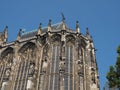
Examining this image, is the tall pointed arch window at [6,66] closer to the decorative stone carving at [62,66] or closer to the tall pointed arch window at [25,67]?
the tall pointed arch window at [25,67]

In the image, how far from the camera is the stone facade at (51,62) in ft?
94.1

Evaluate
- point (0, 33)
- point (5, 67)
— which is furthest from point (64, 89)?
point (0, 33)

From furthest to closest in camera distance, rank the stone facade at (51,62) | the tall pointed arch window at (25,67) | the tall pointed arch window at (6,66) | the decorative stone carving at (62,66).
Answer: the tall pointed arch window at (6,66) → the tall pointed arch window at (25,67) → the stone facade at (51,62) → the decorative stone carving at (62,66)

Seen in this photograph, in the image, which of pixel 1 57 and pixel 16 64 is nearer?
pixel 16 64

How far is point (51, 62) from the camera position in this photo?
3027 cm

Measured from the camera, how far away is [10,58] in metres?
34.6

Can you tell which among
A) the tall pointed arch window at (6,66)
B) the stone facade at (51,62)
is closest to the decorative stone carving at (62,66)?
the stone facade at (51,62)

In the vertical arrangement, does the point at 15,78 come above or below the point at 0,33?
below

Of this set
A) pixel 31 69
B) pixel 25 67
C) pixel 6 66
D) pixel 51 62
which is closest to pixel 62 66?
pixel 51 62

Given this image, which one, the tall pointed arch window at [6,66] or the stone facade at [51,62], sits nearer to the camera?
the stone facade at [51,62]

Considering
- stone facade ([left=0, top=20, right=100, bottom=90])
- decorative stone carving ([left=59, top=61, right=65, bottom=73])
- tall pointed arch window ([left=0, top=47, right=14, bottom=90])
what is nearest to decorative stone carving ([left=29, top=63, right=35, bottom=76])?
stone facade ([left=0, top=20, right=100, bottom=90])

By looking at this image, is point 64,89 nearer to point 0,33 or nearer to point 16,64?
point 16,64

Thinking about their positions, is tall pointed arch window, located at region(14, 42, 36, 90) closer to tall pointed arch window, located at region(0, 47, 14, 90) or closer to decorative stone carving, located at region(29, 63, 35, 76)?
decorative stone carving, located at region(29, 63, 35, 76)

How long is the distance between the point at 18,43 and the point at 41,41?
11.1 feet
